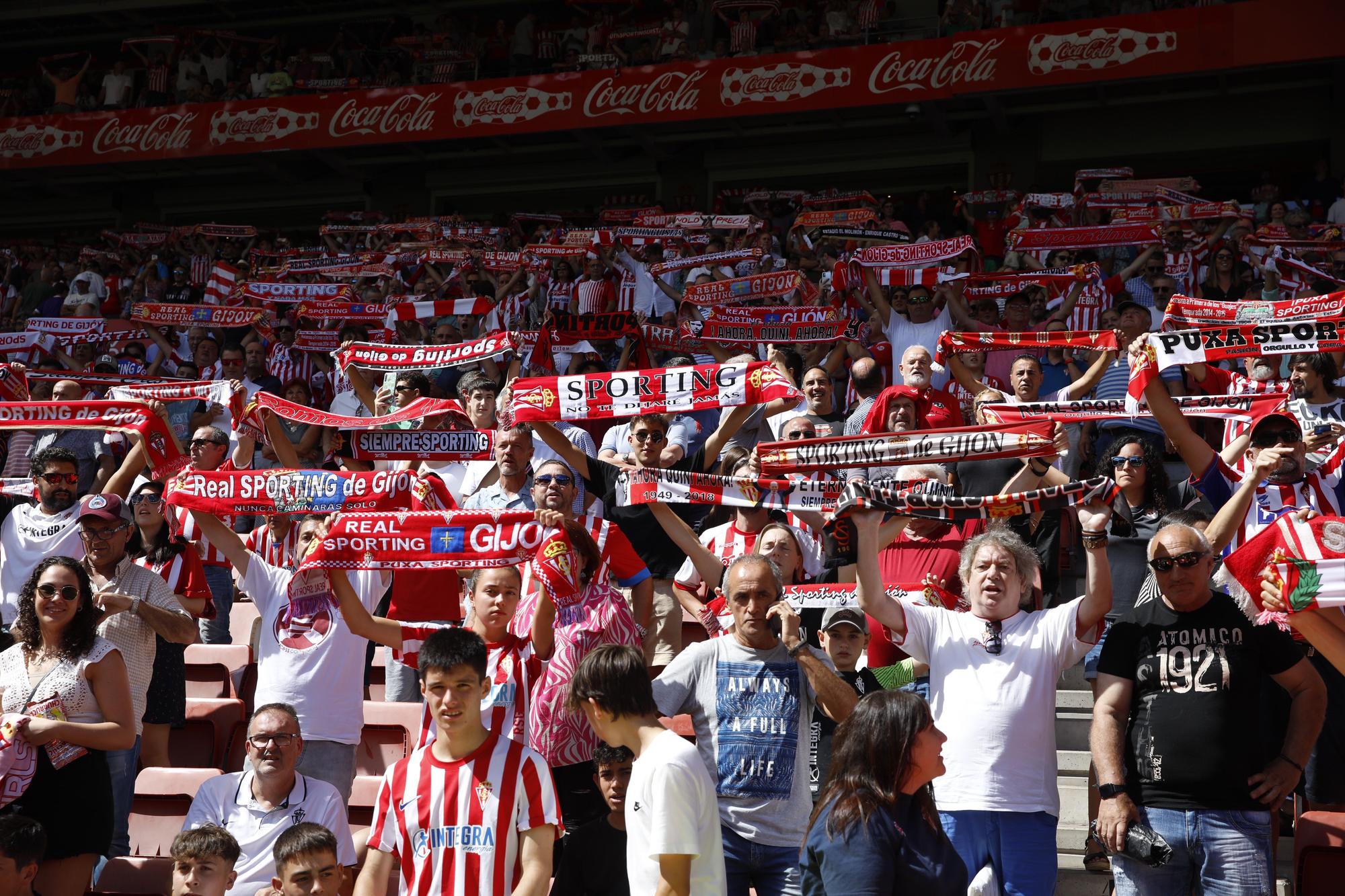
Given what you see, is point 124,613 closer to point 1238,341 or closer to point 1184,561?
point 1184,561

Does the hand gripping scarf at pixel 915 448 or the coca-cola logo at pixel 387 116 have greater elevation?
the coca-cola logo at pixel 387 116

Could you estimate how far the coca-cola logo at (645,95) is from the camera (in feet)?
72.9

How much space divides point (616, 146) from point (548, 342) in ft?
46.1

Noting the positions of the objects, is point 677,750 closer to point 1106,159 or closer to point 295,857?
point 295,857

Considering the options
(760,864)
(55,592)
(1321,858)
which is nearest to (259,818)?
(55,592)

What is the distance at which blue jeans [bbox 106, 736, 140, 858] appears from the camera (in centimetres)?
596

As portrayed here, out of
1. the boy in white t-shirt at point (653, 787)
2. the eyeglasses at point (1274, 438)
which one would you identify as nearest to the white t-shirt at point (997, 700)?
the boy in white t-shirt at point (653, 787)

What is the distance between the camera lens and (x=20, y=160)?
25766mm

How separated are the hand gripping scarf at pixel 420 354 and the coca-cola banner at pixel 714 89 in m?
12.5

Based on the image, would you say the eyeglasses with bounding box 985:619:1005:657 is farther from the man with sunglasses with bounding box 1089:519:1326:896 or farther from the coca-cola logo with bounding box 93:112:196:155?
the coca-cola logo with bounding box 93:112:196:155

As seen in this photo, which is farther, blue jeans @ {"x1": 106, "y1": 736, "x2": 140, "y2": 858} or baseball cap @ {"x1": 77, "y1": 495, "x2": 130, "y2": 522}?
baseball cap @ {"x1": 77, "y1": 495, "x2": 130, "y2": 522}

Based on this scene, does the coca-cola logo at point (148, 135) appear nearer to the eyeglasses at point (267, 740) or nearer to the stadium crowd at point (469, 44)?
the stadium crowd at point (469, 44)

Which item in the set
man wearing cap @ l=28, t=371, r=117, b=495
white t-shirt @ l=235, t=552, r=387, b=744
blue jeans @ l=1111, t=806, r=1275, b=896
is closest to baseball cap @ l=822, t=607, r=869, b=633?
blue jeans @ l=1111, t=806, r=1275, b=896

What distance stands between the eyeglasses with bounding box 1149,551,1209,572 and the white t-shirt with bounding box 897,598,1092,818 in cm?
37
